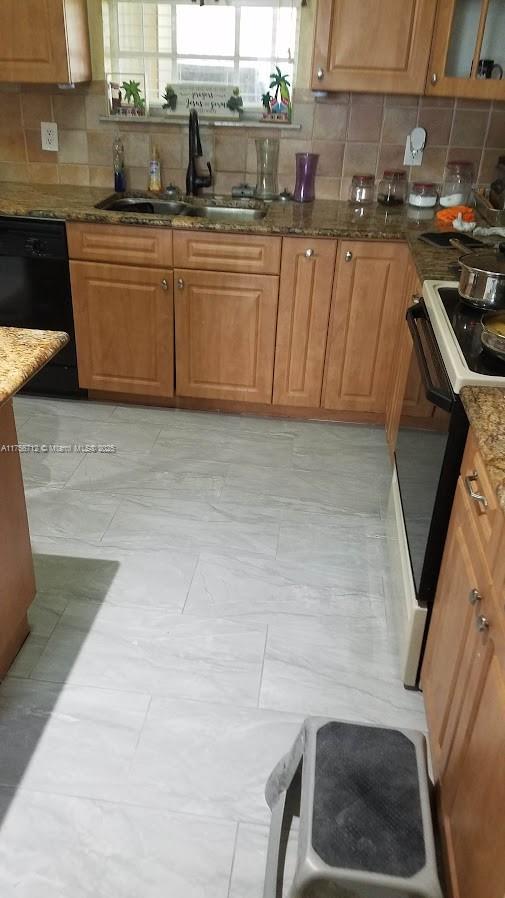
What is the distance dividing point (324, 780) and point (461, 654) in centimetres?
37

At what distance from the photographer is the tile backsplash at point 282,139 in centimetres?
309

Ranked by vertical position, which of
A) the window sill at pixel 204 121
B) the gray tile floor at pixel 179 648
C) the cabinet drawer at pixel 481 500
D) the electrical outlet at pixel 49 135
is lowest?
the gray tile floor at pixel 179 648

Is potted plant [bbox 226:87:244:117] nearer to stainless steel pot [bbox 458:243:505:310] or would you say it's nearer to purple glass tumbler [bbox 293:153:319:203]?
purple glass tumbler [bbox 293:153:319:203]

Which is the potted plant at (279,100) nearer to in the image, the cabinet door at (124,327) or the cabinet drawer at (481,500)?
the cabinet door at (124,327)

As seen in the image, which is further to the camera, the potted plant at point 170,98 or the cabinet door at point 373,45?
the potted plant at point 170,98

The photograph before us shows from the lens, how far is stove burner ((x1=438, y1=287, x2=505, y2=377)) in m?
1.52

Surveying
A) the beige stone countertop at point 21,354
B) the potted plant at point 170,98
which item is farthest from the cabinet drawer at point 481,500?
the potted plant at point 170,98

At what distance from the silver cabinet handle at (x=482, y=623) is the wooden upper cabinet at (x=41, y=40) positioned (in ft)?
9.00

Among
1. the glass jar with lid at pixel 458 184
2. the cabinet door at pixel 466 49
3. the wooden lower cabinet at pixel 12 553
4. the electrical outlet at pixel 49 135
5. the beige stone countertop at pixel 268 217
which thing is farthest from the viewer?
the electrical outlet at pixel 49 135

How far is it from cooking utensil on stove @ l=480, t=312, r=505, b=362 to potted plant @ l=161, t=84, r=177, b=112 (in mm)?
2240

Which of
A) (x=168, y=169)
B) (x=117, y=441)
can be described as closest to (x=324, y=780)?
(x=117, y=441)

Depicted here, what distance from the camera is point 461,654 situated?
1357 mm

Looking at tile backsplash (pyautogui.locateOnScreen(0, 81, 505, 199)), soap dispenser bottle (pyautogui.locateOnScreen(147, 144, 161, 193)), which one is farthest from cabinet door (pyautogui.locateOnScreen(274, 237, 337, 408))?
soap dispenser bottle (pyautogui.locateOnScreen(147, 144, 161, 193))

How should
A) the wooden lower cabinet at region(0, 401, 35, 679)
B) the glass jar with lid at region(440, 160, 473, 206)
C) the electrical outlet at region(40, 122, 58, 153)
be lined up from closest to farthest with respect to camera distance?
1. the wooden lower cabinet at region(0, 401, 35, 679)
2. the glass jar with lid at region(440, 160, 473, 206)
3. the electrical outlet at region(40, 122, 58, 153)
